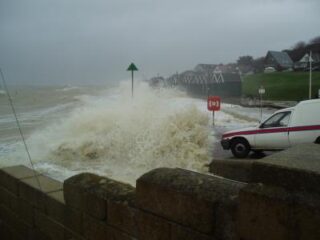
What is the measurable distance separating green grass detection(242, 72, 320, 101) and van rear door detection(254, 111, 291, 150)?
1791 inches

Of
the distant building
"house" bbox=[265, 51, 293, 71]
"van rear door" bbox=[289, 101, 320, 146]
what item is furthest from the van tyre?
"house" bbox=[265, 51, 293, 71]

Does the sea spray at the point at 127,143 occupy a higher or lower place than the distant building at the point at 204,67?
A: lower

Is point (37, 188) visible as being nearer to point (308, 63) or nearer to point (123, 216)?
point (123, 216)

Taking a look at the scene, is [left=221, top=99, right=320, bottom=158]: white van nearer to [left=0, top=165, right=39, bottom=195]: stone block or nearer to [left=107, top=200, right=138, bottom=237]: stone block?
[left=0, top=165, right=39, bottom=195]: stone block

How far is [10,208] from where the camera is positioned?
493cm

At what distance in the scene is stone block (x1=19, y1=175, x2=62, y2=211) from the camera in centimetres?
417

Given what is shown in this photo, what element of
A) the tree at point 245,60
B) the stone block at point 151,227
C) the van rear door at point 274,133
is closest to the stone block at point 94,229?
the stone block at point 151,227

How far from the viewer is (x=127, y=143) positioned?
580 inches

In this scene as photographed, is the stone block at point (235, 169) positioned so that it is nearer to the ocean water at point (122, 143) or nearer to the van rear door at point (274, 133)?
the ocean water at point (122, 143)

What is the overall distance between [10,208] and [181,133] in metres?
10.4

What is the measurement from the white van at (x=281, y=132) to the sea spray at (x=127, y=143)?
1.33 metres

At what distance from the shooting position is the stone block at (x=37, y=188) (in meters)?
4.17

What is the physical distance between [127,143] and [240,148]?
4337 millimetres

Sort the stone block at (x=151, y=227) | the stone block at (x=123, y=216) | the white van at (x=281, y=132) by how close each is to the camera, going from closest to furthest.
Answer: the stone block at (x=151, y=227), the stone block at (x=123, y=216), the white van at (x=281, y=132)
